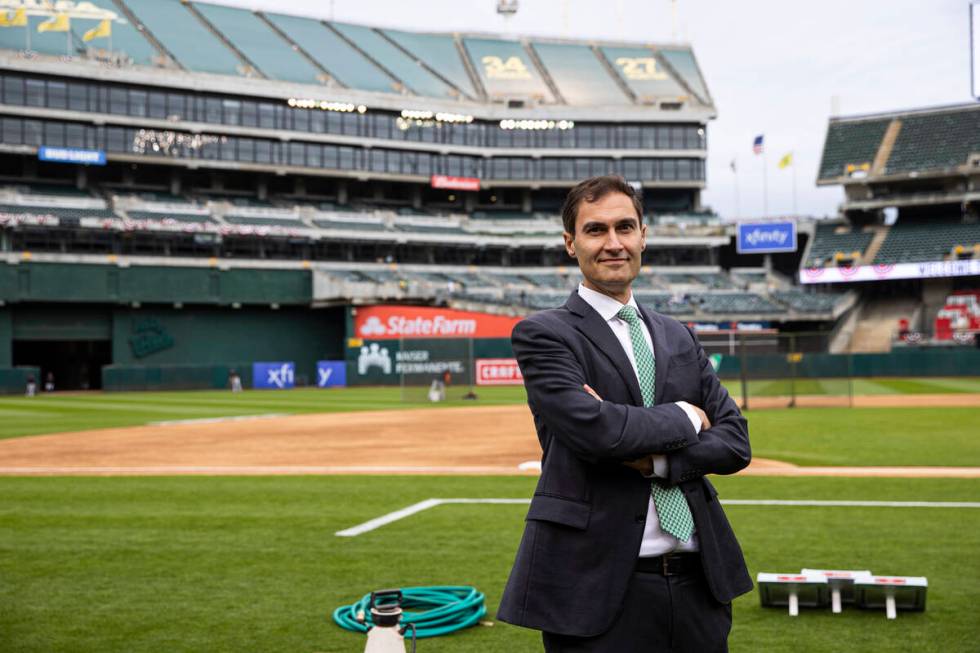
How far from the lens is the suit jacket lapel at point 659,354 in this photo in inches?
144

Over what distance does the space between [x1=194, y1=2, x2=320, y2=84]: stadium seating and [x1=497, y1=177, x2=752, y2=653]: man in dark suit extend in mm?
68598

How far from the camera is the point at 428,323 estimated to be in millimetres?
58250

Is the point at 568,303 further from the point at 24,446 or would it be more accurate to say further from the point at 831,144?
the point at 831,144

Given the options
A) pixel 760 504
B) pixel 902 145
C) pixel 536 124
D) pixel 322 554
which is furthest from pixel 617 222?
pixel 902 145

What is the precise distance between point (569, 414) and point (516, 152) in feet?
241

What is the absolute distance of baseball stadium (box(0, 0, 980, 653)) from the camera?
8672 mm

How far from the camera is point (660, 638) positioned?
337 centimetres

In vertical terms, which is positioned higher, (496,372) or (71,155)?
(71,155)

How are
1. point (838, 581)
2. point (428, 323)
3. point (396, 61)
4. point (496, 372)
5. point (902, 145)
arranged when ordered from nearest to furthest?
point (838, 581), point (496, 372), point (428, 323), point (902, 145), point (396, 61)

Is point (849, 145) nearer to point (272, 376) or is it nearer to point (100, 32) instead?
point (272, 376)

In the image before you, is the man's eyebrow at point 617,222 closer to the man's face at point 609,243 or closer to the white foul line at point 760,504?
the man's face at point 609,243

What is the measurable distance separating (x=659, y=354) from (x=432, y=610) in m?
4.14

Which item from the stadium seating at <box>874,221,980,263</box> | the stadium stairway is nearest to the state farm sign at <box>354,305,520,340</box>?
the stadium stairway

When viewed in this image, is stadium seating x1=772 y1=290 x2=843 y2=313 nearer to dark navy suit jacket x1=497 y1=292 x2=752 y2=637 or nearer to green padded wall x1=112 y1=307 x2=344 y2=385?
green padded wall x1=112 y1=307 x2=344 y2=385
